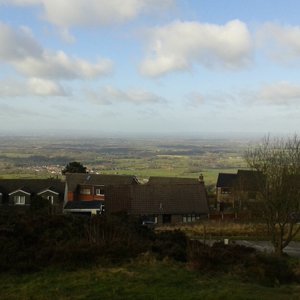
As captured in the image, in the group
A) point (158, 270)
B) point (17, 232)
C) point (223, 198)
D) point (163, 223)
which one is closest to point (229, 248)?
point (158, 270)

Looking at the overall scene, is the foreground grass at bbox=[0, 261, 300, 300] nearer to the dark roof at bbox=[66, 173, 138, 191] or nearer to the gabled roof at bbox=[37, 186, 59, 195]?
A: the gabled roof at bbox=[37, 186, 59, 195]

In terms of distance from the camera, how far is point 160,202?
44031 mm

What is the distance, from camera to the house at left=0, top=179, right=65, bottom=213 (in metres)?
50.3

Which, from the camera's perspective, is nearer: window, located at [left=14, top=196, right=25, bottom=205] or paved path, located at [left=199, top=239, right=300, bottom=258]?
paved path, located at [left=199, top=239, right=300, bottom=258]

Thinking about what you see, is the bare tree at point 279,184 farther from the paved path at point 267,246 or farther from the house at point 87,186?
the house at point 87,186

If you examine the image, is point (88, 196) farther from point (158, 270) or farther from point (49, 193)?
point (158, 270)

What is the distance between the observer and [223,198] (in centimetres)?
5841

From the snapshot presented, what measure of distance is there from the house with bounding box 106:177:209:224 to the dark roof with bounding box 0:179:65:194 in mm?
11296

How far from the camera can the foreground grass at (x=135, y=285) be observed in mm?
10352

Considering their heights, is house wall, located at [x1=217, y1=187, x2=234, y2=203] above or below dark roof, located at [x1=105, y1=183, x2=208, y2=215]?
below

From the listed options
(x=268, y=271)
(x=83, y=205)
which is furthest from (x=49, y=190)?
(x=268, y=271)

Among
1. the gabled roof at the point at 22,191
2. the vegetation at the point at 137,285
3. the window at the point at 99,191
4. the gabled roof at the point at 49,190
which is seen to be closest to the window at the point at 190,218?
the window at the point at 99,191

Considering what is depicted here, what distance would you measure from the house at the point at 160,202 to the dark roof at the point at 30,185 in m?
11.3

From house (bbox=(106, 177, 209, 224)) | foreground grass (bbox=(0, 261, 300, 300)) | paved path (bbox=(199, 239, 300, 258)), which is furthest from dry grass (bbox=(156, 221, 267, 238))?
foreground grass (bbox=(0, 261, 300, 300))
